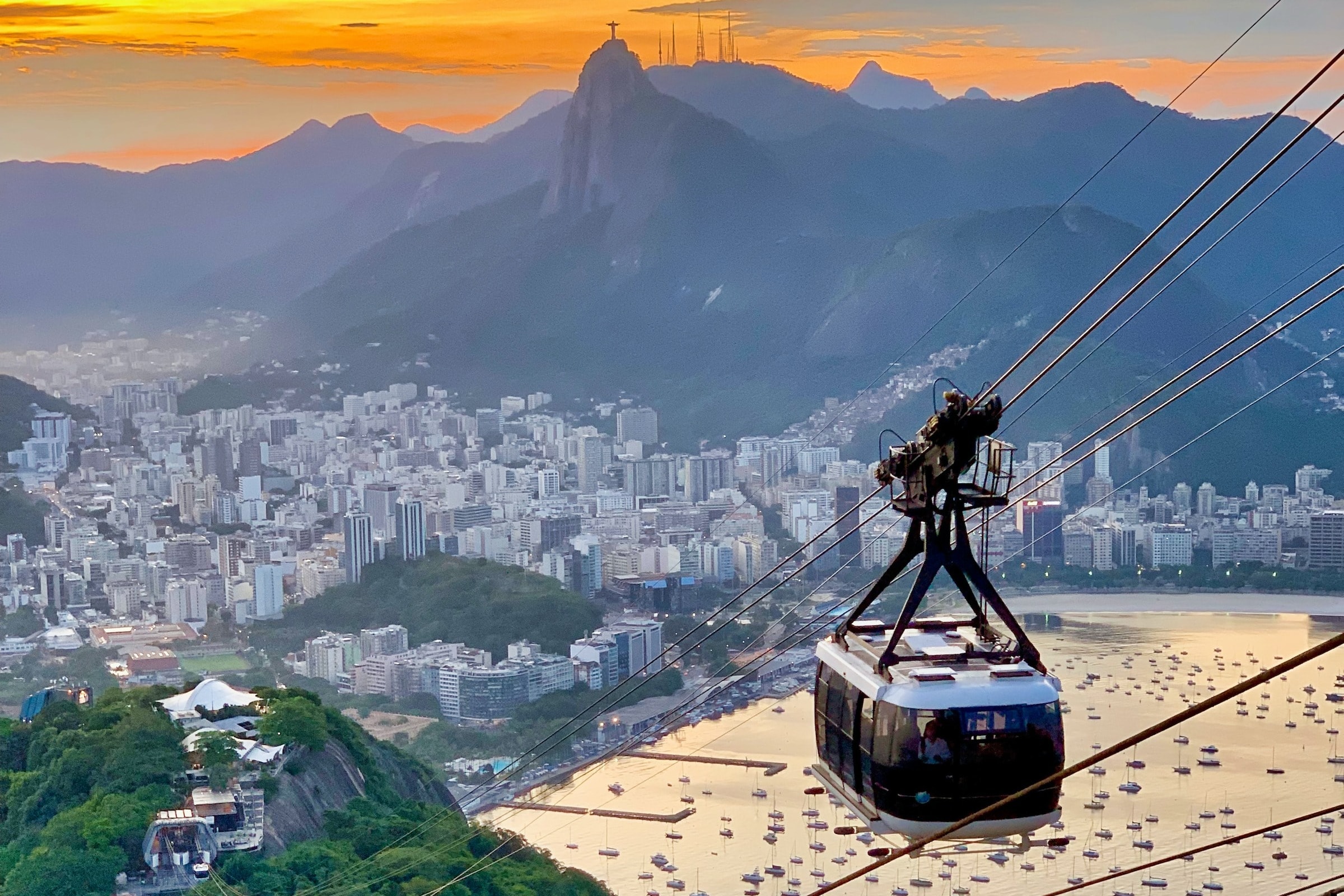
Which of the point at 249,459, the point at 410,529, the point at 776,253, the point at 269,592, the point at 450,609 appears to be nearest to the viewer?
the point at 450,609

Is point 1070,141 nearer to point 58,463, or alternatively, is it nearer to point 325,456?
point 325,456

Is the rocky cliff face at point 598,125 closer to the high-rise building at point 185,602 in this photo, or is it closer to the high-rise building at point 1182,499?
the high-rise building at point 1182,499

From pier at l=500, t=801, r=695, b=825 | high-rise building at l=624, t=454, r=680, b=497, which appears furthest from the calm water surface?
high-rise building at l=624, t=454, r=680, b=497

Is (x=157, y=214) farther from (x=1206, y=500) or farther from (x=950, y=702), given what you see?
(x=950, y=702)

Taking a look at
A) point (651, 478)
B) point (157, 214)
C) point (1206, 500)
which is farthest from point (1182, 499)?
point (157, 214)

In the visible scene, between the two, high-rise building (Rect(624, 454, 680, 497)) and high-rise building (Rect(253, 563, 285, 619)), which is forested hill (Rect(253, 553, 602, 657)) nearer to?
high-rise building (Rect(253, 563, 285, 619))

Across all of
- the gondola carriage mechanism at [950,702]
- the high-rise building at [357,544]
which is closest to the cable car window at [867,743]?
the gondola carriage mechanism at [950,702]
